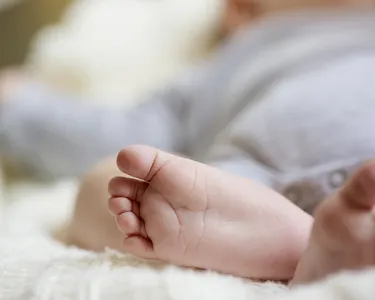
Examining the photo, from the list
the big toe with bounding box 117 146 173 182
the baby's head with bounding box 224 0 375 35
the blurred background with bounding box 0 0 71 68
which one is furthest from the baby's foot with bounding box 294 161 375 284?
the blurred background with bounding box 0 0 71 68

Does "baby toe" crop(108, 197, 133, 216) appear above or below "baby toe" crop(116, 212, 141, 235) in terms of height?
above

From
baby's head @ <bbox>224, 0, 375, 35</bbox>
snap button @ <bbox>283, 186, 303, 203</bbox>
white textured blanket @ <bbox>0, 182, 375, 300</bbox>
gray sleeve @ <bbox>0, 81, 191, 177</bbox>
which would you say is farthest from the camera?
baby's head @ <bbox>224, 0, 375, 35</bbox>

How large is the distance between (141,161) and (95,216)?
0.13 meters

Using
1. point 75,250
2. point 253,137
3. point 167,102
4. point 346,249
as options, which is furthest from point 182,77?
point 346,249

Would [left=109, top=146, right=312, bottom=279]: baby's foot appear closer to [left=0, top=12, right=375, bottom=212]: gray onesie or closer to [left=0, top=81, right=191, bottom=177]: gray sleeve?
[left=0, top=12, right=375, bottom=212]: gray onesie

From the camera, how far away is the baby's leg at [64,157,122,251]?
1.88ft

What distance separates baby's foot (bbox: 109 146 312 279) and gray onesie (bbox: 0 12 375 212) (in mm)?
105

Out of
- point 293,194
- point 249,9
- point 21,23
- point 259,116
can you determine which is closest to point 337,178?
point 293,194

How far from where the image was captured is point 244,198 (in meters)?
0.51

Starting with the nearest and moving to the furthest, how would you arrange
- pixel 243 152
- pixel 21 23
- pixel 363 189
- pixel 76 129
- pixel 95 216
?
pixel 363 189 < pixel 95 216 < pixel 243 152 < pixel 76 129 < pixel 21 23

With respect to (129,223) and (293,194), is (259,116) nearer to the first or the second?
(293,194)

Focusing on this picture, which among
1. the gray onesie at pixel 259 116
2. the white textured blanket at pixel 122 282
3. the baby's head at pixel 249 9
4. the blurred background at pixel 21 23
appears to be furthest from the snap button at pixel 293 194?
the blurred background at pixel 21 23

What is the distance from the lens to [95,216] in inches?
23.3

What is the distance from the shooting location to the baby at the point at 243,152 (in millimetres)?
491
